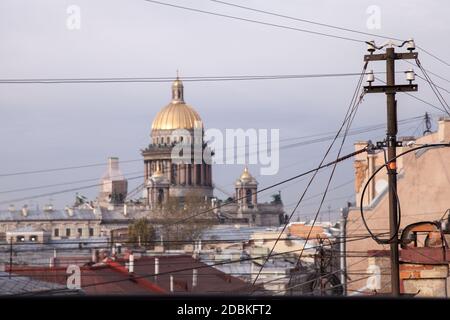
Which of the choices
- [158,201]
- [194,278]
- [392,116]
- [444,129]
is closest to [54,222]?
[158,201]

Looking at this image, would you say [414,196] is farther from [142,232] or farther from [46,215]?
[46,215]

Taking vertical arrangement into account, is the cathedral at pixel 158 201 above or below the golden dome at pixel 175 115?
below

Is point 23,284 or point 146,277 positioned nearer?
point 23,284

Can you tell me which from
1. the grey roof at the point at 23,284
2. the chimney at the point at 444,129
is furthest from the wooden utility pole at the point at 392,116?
the chimney at the point at 444,129

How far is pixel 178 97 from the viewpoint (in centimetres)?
7781

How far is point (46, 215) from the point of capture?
75188 mm

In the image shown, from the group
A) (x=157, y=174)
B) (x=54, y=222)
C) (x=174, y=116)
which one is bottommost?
(x=54, y=222)

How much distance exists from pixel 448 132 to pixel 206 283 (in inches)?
247

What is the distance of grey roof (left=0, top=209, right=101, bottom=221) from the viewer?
236ft

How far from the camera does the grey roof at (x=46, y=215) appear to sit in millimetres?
72062

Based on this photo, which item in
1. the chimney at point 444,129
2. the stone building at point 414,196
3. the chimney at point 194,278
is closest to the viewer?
the chimney at point 444,129

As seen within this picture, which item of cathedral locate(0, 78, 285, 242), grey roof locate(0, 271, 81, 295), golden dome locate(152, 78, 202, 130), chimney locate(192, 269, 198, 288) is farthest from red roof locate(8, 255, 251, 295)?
golden dome locate(152, 78, 202, 130)

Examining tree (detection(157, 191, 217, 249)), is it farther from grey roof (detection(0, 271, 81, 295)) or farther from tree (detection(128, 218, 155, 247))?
grey roof (detection(0, 271, 81, 295))

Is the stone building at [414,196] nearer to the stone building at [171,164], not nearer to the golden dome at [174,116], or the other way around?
the stone building at [171,164]
